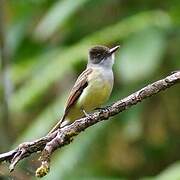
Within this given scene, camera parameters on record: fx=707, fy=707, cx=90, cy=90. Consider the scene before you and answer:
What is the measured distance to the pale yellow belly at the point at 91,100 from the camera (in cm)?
261

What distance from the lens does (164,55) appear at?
20.8 feet

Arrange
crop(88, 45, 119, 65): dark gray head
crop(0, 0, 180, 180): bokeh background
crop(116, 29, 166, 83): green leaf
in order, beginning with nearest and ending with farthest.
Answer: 1. crop(88, 45, 119, 65): dark gray head
2. crop(116, 29, 166, 83): green leaf
3. crop(0, 0, 180, 180): bokeh background

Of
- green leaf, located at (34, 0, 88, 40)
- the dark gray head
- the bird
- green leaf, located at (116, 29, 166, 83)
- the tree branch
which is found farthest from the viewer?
green leaf, located at (34, 0, 88, 40)

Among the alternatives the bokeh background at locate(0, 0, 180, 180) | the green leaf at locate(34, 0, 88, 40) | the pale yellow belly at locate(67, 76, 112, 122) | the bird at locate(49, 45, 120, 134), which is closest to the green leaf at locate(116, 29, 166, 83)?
the bokeh background at locate(0, 0, 180, 180)

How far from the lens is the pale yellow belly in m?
2.61

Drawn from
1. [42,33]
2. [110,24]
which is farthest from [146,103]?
[42,33]

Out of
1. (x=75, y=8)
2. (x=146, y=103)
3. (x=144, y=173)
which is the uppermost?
(x=75, y=8)

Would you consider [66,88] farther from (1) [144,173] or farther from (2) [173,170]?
(2) [173,170]

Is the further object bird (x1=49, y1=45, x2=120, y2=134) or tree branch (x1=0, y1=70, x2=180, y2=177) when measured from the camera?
bird (x1=49, y1=45, x2=120, y2=134)

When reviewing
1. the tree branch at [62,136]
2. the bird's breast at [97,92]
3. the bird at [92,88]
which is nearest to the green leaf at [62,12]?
the bird at [92,88]

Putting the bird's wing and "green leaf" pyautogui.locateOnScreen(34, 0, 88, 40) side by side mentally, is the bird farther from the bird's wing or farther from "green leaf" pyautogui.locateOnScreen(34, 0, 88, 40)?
"green leaf" pyautogui.locateOnScreen(34, 0, 88, 40)

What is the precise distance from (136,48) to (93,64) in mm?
3045

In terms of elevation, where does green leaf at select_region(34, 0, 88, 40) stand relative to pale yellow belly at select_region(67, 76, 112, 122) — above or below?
above

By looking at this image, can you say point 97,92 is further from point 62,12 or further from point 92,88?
point 62,12
